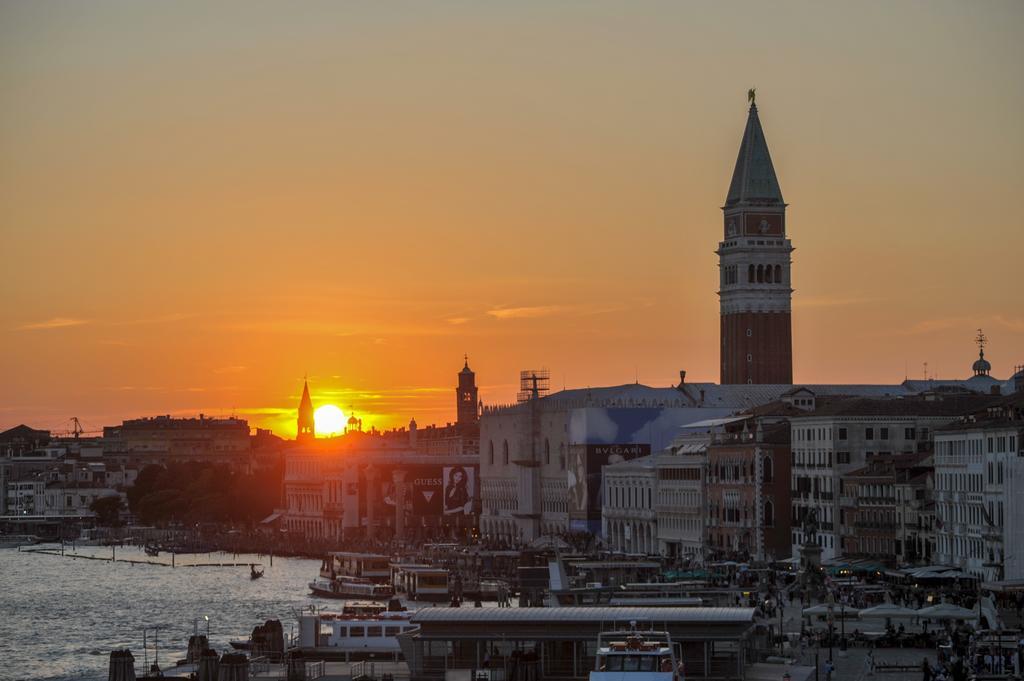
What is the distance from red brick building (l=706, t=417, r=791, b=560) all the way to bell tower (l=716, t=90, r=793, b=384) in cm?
3854

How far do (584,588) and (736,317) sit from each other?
70481 mm

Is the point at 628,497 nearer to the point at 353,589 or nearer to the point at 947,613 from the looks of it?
the point at 353,589

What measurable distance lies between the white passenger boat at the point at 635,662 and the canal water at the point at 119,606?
2706 cm

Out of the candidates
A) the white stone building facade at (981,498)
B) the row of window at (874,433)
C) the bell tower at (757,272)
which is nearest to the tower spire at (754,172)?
the bell tower at (757,272)

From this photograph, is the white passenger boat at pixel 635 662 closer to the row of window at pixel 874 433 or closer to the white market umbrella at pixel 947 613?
the white market umbrella at pixel 947 613

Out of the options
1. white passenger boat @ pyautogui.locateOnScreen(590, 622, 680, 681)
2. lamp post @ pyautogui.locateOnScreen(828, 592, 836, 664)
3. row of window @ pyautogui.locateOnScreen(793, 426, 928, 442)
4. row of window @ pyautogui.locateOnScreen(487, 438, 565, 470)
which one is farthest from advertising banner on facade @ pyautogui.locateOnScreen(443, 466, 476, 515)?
white passenger boat @ pyautogui.locateOnScreen(590, 622, 680, 681)

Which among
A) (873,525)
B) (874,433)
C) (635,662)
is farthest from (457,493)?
(635,662)

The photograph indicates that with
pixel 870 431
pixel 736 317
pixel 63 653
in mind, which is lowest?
pixel 63 653

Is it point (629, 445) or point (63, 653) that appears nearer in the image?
point (63, 653)

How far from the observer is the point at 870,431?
10056cm

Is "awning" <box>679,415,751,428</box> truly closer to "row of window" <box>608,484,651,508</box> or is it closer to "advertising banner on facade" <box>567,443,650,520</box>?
"row of window" <box>608,484,651,508</box>

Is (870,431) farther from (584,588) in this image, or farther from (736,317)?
(736,317)

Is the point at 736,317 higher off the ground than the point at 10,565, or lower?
higher

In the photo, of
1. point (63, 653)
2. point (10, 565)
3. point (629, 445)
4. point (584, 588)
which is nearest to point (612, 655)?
point (584, 588)
